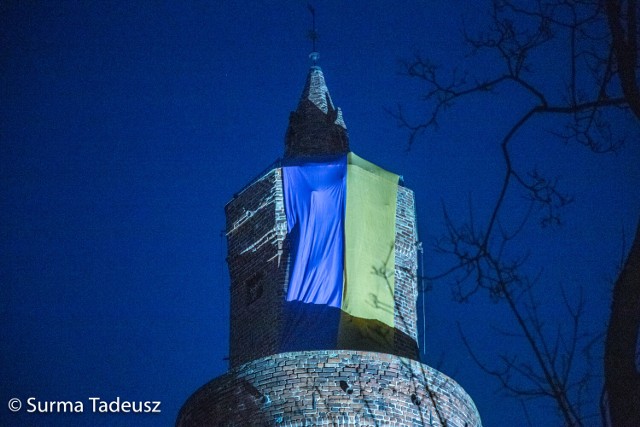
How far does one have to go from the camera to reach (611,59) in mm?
8320

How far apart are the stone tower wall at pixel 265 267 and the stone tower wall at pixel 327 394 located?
127 cm

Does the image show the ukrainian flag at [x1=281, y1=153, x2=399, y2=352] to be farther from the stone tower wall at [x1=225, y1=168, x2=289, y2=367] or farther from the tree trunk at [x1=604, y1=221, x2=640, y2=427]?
the tree trunk at [x1=604, y1=221, x2=640, y2=427]

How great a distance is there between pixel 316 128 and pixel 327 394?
268 inches

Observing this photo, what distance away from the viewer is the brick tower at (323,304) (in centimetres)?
1405

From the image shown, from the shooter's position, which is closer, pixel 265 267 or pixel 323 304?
pixel 323 304

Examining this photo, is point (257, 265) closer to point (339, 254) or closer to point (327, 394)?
point (339, 254)

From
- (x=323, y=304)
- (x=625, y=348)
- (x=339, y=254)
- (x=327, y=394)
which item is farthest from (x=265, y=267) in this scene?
(x=625, y=348)

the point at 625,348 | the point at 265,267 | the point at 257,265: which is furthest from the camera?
the point at 257,265

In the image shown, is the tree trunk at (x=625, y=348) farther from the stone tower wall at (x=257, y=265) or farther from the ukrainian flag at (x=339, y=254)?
the stone tower wall at (x=257, y=265)

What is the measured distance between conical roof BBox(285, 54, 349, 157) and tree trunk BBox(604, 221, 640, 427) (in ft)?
40.0

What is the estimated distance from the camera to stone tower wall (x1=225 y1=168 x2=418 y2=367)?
632 inches

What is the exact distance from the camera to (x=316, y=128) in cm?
1958

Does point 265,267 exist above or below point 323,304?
above

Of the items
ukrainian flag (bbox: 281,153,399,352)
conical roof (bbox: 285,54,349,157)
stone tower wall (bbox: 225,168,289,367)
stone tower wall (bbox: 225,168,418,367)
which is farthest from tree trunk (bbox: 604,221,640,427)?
conical roof (bbox: 285,54,349,157)
